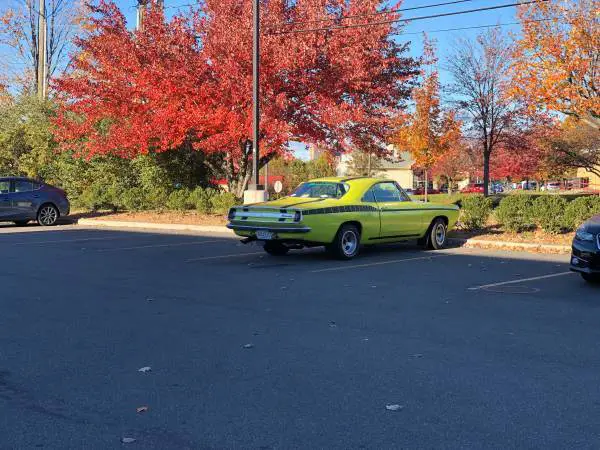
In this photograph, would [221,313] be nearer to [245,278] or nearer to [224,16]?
[245,278]

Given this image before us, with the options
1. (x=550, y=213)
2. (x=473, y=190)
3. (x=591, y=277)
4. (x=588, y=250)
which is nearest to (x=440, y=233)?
(x=550, y=213)

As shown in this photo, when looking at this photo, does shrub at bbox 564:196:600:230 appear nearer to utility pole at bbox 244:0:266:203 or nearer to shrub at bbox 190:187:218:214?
utility pole at bbox 244:0:266:203

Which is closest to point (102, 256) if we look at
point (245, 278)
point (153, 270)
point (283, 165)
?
point (153, 270)

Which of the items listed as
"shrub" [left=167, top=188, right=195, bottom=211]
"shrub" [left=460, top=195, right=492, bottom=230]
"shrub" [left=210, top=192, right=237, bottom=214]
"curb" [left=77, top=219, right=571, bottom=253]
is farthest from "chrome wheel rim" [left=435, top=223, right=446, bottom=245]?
"shrub" [left=167, top=188, right=195, bottom=211]

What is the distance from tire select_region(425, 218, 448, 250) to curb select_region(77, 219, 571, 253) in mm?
984

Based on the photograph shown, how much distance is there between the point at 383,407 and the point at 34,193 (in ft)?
61.7

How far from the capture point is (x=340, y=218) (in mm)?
12555

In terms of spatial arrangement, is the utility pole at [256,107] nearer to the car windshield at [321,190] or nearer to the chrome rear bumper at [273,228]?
the car windshield at [321,190]

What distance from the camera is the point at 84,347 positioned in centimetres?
615

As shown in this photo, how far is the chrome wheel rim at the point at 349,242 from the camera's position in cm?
1281

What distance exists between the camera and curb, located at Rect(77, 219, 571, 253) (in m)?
14.5

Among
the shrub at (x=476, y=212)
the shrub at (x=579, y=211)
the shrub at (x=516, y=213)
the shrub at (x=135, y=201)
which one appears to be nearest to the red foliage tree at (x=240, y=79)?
the shrub at (x=135, y=201)

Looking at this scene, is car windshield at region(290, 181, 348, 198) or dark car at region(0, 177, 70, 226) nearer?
car windshield at region(290, 181, 348, 198)

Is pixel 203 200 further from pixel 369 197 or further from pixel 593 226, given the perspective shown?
pixel 593 226
